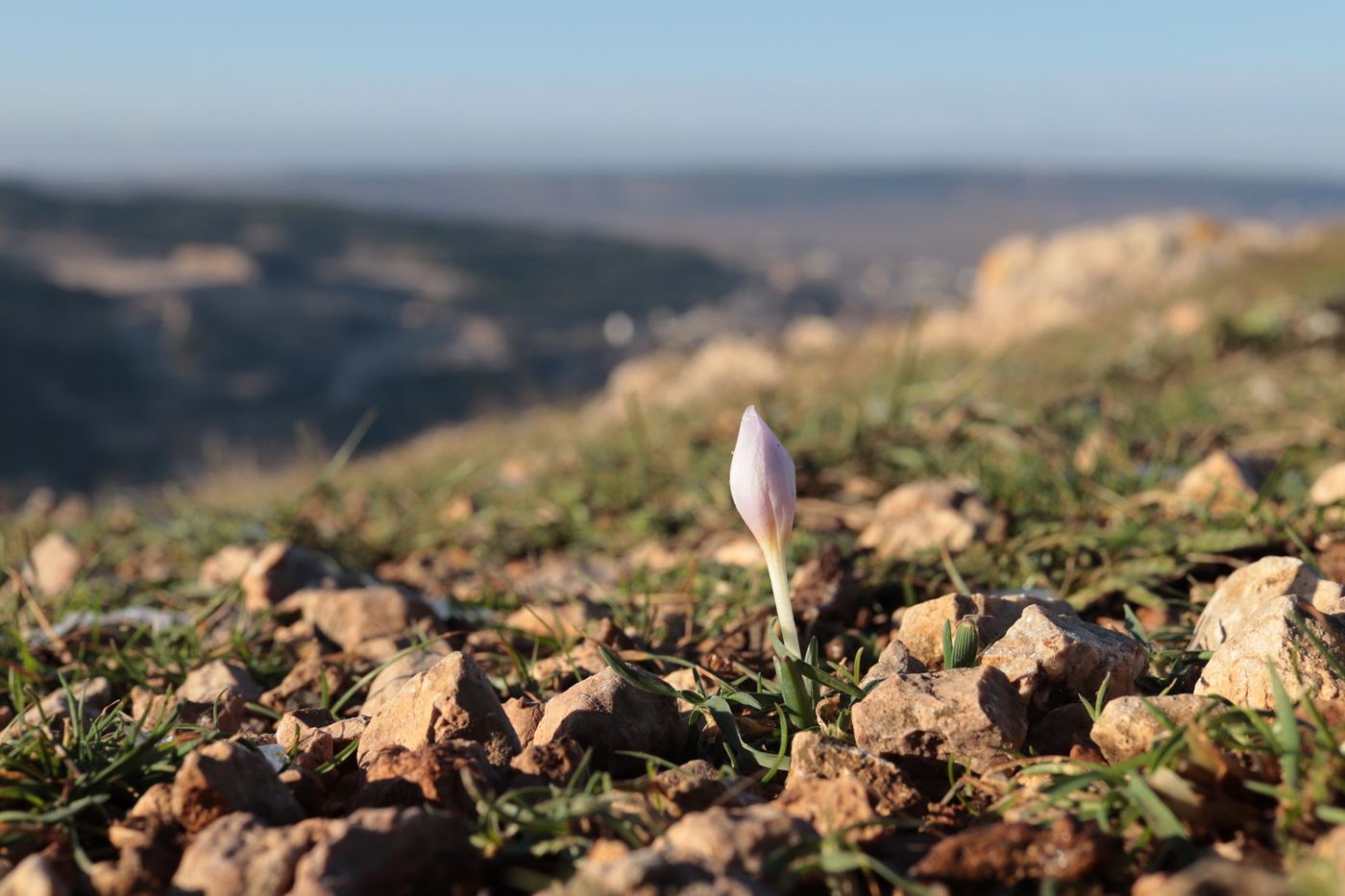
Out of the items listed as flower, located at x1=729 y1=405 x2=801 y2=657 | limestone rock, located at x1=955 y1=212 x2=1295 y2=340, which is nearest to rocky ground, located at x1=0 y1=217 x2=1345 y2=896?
flower, located at x1=729 y1=405 x2=801 y2=657

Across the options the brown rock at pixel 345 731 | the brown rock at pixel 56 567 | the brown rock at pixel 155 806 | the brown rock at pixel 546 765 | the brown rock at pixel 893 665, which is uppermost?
the brown rock at pixel 893 665

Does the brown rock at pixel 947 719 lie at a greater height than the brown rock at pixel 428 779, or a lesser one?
greater

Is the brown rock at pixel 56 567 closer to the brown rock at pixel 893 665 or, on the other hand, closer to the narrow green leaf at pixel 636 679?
the narrow green leaf at pixel 636 679

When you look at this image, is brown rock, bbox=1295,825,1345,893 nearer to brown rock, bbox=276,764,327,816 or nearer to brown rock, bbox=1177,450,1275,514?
brown rock, bbox=276,764,327,816

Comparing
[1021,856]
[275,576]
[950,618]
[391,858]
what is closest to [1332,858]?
[1021,856]

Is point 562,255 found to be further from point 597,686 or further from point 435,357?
point 597,686

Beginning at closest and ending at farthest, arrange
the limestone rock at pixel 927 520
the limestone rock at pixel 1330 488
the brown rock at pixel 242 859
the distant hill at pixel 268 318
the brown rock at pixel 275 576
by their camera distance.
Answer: the brown rock at pixel 242 859 < the limestone rock at pixel 1330 488 < the limestone rock at pixel 927 520 < the brown rock at pixel 275 576 < the distant hill at pixel 268 318

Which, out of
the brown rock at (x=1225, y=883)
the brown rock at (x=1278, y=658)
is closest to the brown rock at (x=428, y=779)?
the brown rock at (x=1225, y=883)
